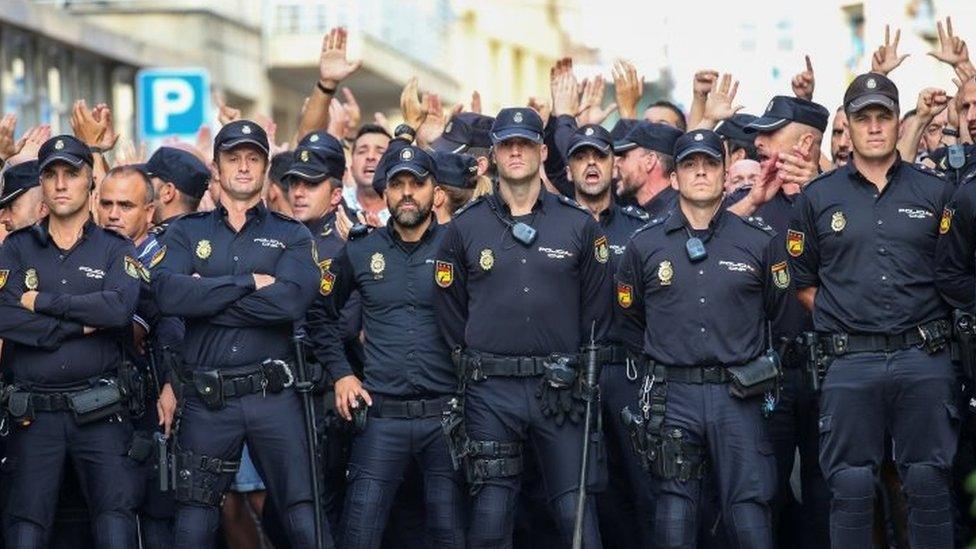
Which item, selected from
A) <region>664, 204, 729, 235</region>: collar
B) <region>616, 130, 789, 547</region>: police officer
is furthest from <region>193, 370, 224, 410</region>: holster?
<region>664, 204, 729, 235</region>: collar

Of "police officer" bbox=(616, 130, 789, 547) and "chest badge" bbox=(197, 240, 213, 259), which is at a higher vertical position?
"chest badge" bbox=(197, 240, 213, 259)

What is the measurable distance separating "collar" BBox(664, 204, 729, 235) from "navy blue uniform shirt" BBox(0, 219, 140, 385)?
2.64 metres


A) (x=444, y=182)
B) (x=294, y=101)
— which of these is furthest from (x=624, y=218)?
(x=294, y=101)

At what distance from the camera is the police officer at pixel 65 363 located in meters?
11.9

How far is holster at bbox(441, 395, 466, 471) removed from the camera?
12047 millimetres

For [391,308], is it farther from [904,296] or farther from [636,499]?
[904,296]

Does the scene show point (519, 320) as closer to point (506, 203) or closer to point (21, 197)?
point (506, 203)

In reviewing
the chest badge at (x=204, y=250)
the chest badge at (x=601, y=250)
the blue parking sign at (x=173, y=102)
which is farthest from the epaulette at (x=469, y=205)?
the blue parking sign at (x=173, y=102)

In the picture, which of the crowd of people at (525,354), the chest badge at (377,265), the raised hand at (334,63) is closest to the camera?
the crowd of people at (525,354)

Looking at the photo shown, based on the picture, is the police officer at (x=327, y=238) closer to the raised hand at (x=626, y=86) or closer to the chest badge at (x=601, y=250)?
the chest badge at (x=601, y=250)

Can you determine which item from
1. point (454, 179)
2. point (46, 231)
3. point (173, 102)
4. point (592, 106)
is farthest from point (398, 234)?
point (173, 102)

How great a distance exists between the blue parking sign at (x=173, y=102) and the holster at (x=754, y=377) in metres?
8.57

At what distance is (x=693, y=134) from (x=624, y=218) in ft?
3.69

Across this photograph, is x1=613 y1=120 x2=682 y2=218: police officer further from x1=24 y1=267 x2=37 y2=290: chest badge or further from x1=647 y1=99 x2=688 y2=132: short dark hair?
x1=24 y1=267 x2=37 y2=290: chest badge
